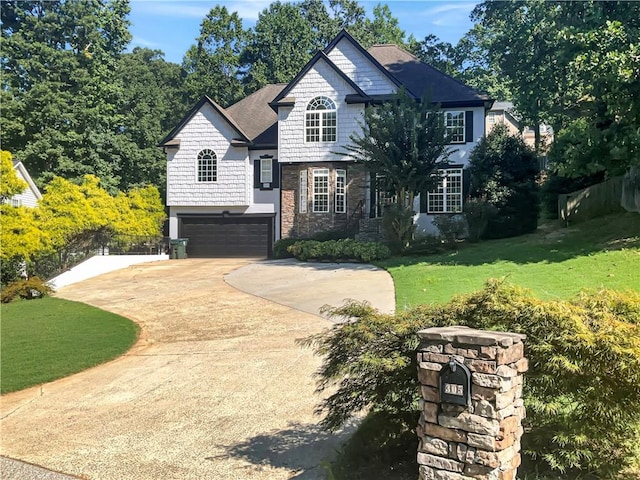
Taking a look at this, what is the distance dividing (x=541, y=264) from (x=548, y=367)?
1087 centimetres

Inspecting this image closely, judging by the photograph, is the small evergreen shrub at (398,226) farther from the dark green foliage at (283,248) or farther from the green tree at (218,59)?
the green tree at (218,59)

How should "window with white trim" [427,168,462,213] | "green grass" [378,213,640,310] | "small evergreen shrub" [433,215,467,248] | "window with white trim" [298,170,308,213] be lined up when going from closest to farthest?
"green grass" [378,213,640,310], "small evergreen shrub" [433,215,467,248], "window with white trim" [427,168,462,213], "window with white trim" [298,170,308,213]

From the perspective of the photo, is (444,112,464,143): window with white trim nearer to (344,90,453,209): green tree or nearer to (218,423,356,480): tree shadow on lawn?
(344,90,453,209): green tree

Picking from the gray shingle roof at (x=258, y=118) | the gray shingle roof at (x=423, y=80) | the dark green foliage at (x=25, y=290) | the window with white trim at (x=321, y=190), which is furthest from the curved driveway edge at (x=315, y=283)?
the gray shingle roof at (x=423, y=80)

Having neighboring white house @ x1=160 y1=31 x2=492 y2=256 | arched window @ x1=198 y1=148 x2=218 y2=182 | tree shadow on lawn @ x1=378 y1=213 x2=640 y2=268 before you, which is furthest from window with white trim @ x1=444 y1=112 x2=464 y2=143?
arched window @ x1=198 y1=148 x2=218 y2=182

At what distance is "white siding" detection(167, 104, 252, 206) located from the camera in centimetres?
2641

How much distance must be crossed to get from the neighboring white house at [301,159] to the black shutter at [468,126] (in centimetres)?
5

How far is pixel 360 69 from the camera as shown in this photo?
969 inches

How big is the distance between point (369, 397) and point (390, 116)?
52.3ft

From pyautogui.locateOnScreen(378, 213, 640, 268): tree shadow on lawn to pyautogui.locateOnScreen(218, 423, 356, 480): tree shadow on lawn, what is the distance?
10590 mm

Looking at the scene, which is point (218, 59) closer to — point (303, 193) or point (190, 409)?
point (303, 193)

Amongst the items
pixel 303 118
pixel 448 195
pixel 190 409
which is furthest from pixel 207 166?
pixel 190 409

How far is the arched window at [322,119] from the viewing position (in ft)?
79.7

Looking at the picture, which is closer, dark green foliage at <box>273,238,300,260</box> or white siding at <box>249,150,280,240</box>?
dark green foliage at <box>273,238,300,260</box>
